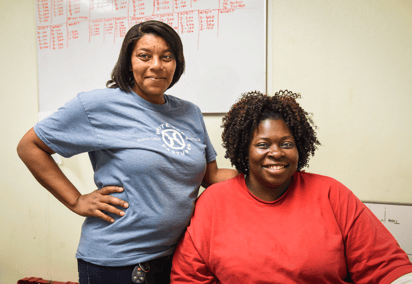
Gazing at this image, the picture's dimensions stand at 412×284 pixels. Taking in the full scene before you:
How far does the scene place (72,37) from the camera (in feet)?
5.44

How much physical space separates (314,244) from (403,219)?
0.77 m

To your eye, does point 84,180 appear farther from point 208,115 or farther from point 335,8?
point 335,8

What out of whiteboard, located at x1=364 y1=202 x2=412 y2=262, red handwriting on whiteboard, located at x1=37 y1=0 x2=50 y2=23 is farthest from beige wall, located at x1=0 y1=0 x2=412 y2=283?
red handwriting on whiteboard, located at x1=37 y1=0 x2=50 y2=23

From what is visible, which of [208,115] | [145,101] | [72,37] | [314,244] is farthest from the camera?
[72,37]

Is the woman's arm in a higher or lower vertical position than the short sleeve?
lower

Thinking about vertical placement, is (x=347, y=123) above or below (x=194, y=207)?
above

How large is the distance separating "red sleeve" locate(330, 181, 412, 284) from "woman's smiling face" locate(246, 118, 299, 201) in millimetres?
217

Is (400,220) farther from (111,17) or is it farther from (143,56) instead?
(111,17)

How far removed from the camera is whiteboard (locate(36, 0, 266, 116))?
4.65 ft

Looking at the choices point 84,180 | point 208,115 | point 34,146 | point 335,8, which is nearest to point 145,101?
point 34,146

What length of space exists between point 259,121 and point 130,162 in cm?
49

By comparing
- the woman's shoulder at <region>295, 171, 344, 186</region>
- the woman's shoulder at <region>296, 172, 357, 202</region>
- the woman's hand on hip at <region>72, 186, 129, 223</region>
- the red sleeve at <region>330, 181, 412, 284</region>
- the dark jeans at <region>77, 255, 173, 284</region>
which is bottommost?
the dark jeans at <region>77, 255, 173, 284</region>

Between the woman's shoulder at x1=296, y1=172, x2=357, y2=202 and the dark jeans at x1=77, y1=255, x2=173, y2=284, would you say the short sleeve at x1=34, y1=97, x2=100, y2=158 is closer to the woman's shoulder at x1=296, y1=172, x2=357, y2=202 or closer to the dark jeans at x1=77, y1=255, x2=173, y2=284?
the dark jeans at x1=77, y1=255, x2=173, y2=284

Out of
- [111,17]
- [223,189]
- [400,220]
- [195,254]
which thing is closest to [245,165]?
[223,189]
